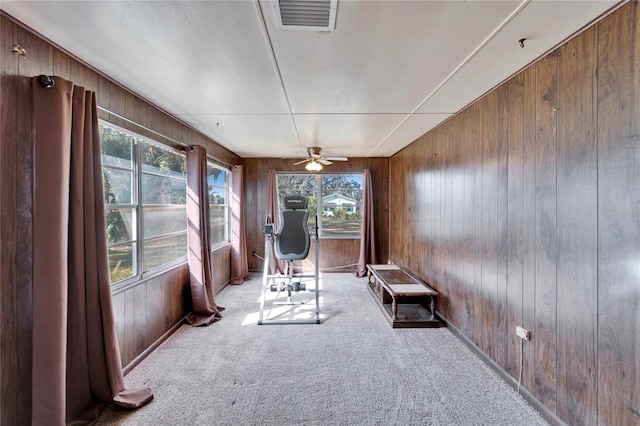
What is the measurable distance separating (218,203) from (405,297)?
351 centimetres

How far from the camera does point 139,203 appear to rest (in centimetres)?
245

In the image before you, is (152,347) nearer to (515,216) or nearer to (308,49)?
(308,49)

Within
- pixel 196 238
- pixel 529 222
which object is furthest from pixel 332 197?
pixel 529 222

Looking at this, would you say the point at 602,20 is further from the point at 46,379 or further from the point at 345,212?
the point at 345,212

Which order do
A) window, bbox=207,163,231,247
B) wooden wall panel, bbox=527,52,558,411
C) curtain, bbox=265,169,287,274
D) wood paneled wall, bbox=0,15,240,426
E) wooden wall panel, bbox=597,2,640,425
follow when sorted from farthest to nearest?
curtain, bbox=265,169,287,274 → window, bbox=207,163,231,247 → wooden wall panel, bbox=527,52,558,411 → wood paneled wall, bbox=0,15,240,426 → wooden wall panel, bbox=597,2,640,425

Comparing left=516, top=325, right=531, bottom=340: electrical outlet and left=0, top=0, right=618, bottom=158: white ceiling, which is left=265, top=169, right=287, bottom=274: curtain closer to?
left=0, top=0, right=618, bottom=158: white ceiling

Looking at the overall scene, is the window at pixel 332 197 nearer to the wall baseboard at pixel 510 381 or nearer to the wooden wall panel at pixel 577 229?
the wall baseboard at pixel 510 381

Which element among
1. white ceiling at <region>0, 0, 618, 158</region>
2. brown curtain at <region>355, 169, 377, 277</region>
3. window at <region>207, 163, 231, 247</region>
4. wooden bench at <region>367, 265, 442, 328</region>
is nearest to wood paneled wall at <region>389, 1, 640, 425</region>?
white ceiling at <region>0, 0, 618, 158</region>

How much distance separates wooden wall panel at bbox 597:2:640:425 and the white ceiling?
10.4 inches

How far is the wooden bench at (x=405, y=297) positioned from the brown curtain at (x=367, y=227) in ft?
3.20

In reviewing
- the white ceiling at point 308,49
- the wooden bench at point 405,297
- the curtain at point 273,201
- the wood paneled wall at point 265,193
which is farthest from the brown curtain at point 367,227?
the white ceiling at point 308,49

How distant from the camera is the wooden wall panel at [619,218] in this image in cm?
123

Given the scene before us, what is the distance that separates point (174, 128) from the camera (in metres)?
2.95

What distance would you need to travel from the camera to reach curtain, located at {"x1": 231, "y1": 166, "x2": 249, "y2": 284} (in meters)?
4.85
